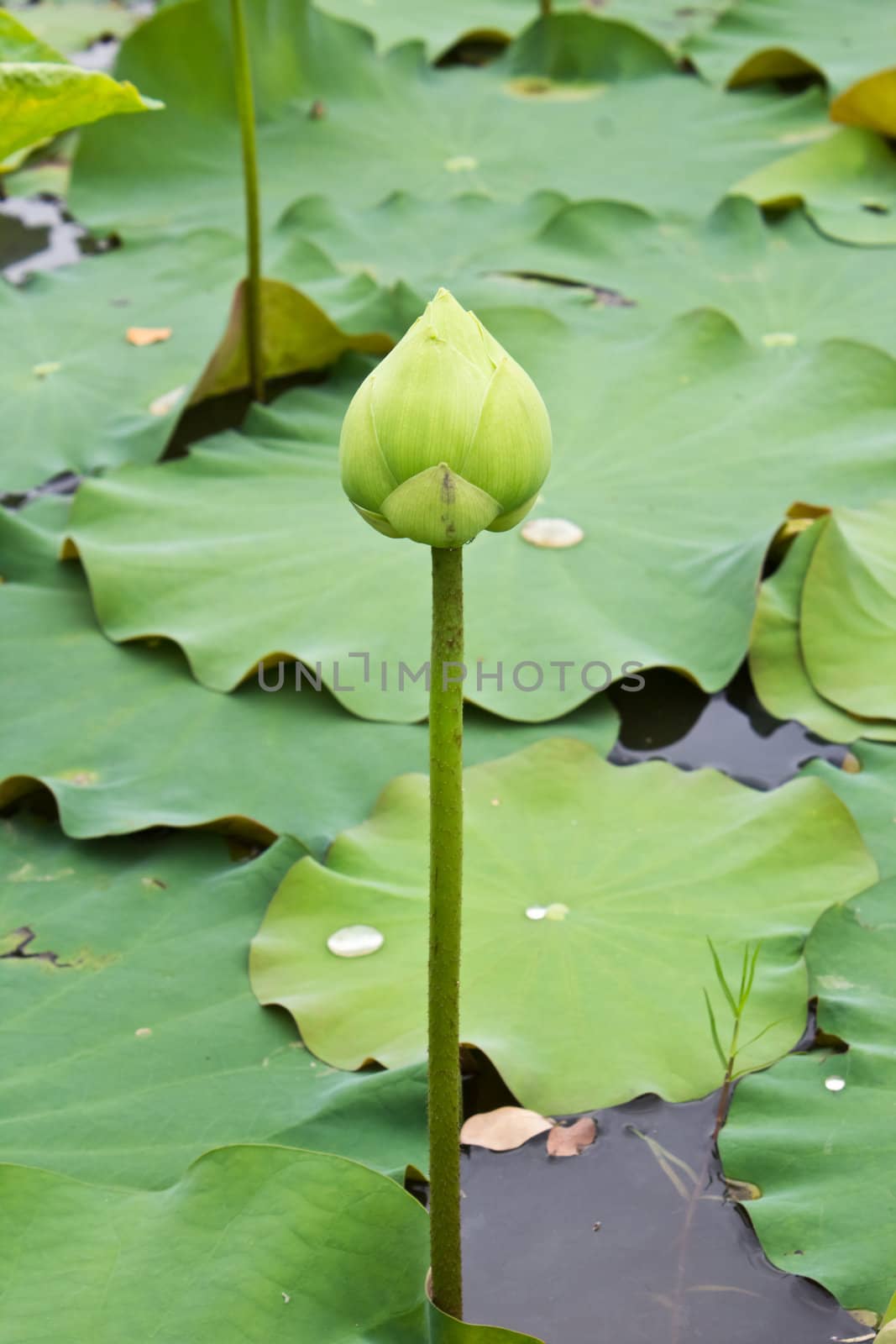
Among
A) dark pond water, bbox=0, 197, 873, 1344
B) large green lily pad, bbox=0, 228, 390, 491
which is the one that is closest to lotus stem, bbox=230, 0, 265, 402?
large green lily pad, bbox=0, 228, 390, 491

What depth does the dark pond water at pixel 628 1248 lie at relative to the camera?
1092 mm

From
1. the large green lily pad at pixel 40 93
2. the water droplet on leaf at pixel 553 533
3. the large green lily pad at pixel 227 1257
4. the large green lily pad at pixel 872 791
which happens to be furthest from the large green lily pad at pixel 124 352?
the large green lily pad at pixel 227 1257

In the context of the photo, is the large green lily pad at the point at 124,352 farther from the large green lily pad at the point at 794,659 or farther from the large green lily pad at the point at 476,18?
the large green lily pad at the point at 476,18

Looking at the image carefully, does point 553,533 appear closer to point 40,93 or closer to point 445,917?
A: point 40,93

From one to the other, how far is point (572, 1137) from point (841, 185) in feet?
7.99

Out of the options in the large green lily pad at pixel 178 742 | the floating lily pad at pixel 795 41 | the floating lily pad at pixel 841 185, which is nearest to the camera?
the large green lily pad at pixel 178 742

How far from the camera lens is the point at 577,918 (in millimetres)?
1423

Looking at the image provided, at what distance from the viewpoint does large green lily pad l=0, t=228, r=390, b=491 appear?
7.48ft

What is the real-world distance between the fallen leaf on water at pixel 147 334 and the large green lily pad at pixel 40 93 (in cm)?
105

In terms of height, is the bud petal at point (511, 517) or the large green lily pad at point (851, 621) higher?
the bud petal at point (511, 517)

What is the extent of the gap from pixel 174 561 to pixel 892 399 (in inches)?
46.7

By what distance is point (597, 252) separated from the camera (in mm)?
2795

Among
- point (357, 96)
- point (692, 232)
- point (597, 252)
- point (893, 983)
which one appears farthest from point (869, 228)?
point (893, 983)

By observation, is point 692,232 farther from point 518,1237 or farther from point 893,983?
point 518,1237
